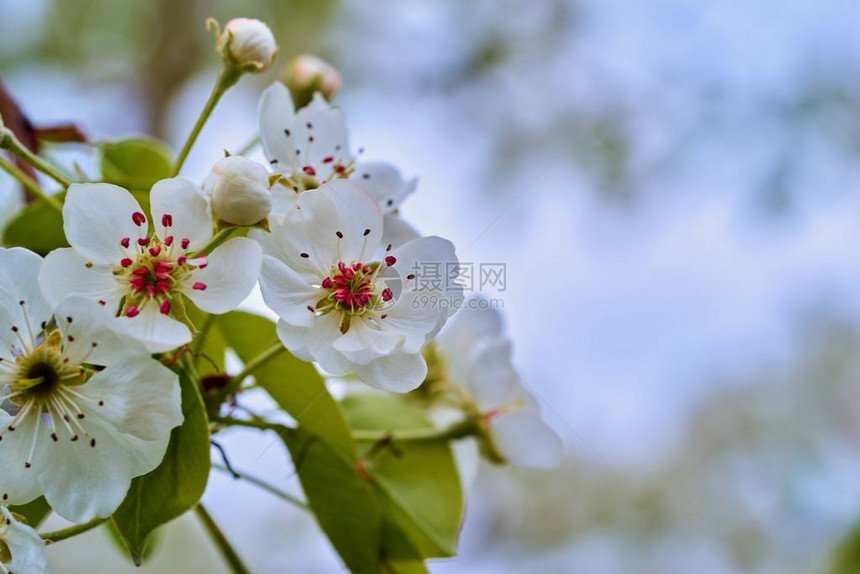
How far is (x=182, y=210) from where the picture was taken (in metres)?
0.49

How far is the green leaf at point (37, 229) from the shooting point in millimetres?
599

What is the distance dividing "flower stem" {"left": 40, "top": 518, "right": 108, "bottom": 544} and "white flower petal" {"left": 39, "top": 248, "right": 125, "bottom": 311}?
0.12 m

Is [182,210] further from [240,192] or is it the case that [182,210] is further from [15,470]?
[15,470]

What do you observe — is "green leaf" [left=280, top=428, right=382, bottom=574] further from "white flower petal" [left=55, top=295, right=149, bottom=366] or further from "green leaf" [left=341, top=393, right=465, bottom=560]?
"white flower petal" [left=55, top=295, right=149, bottom=366]

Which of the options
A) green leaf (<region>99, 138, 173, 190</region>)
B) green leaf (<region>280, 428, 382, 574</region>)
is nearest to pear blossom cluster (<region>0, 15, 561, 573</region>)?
green leaf (<region>280, 428, 382, 574</region>)

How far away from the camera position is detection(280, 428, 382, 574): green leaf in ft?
1.99

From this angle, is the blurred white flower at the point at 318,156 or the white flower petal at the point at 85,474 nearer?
the white flower petal at the point at 85,474

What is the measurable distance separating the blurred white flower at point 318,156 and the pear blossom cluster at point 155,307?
0.06 m

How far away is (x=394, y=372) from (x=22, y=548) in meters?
0.22

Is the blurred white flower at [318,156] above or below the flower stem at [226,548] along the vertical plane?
above

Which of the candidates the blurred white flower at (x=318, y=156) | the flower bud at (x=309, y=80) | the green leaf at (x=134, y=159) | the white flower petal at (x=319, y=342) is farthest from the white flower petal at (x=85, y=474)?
the flower bud at (x=309, y=80)

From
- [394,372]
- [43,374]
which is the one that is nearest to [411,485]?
[394,372]

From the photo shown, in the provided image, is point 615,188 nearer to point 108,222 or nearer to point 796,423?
point 796,423

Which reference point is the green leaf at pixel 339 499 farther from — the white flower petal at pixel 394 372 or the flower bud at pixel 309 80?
the flower bud at pixel 309 80
